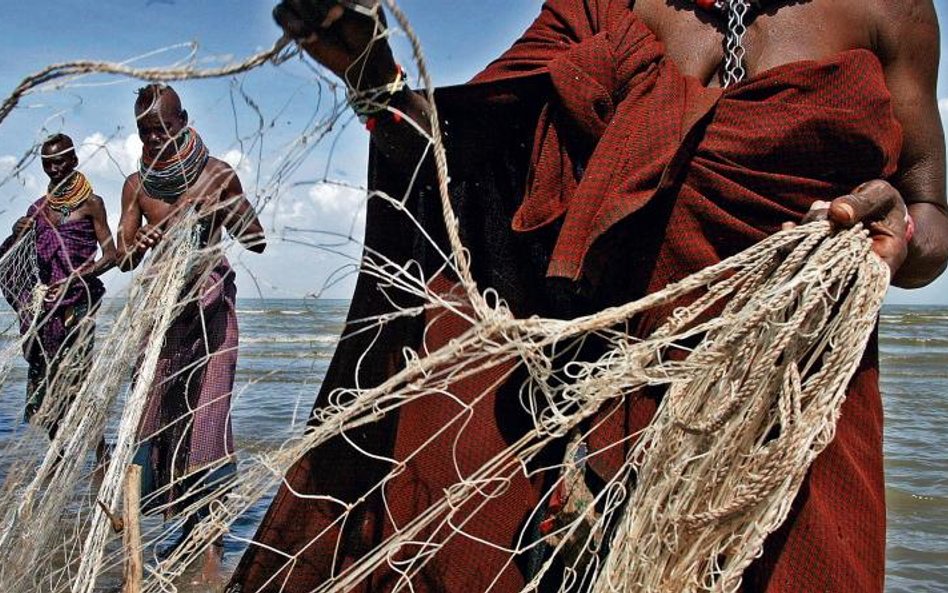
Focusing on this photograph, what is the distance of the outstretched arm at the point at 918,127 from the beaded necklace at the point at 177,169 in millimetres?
2409

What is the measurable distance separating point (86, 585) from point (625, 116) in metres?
1.46

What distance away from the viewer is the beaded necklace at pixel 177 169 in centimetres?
350

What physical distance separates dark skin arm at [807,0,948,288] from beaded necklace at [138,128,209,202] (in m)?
2.41

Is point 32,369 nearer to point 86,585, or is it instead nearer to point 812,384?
point 86,585

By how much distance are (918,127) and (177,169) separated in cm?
273

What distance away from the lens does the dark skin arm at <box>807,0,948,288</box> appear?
1978 millimetres

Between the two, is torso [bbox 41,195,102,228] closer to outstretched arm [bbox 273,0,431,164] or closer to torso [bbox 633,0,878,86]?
outstretched arm [bbox 273,0,431,164]

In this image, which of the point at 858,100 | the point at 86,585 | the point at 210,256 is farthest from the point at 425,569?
the point at 858,100

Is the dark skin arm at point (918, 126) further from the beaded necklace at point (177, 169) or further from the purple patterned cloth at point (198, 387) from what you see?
the purple patterned cloth at point (198, 387)

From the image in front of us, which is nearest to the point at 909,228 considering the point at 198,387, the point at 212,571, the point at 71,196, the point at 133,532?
the point at 133,532

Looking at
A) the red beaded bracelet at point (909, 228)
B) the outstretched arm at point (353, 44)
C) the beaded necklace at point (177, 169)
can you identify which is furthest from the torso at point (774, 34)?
the beaded necklace at point (177, 169)

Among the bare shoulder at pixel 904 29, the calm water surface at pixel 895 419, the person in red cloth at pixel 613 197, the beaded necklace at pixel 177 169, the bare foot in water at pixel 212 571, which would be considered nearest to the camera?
the person in red cloth at pixel 613 197

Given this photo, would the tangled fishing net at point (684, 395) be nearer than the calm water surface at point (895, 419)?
Yes

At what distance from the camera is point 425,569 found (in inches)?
85.6
